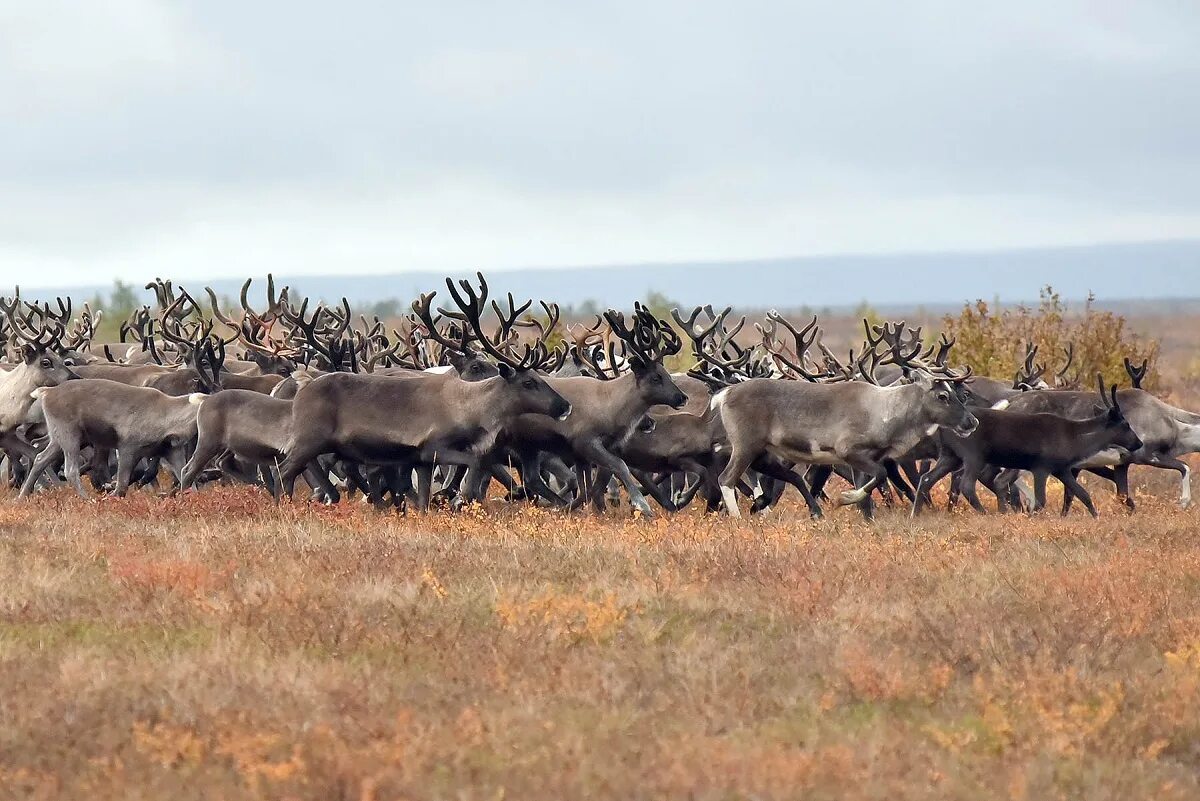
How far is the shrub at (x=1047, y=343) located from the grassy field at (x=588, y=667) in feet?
49.7

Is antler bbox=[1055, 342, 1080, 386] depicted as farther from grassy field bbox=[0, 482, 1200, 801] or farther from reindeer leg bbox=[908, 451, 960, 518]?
grassy field bbox=[0, 482, 1200, 801]

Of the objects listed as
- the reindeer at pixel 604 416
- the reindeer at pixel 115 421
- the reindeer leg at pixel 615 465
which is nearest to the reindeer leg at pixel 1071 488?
the reindeer at pixel 604 416

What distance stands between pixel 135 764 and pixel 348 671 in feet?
4.72

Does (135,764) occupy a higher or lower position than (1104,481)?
higher

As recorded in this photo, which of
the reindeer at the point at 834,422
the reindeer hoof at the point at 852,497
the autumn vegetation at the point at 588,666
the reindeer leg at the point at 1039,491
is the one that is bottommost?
the reindeer leg at the point at 1039,491

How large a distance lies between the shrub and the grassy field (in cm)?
1515

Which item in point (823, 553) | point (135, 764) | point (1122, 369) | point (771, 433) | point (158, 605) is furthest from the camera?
point (1122, 369)

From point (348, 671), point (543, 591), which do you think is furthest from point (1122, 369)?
point (348, 671)

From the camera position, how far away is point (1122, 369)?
27.3 m

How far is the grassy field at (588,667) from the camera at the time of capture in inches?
233

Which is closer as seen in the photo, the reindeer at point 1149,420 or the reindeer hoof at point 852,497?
the reindeer hoof at point 852,497

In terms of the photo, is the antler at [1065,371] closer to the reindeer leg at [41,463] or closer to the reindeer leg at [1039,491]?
the reindeer leg at [1039,491]

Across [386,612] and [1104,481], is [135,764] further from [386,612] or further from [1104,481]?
[1104,481]

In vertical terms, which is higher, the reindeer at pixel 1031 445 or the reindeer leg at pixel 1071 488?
the reindeer at pixel 1031 445
